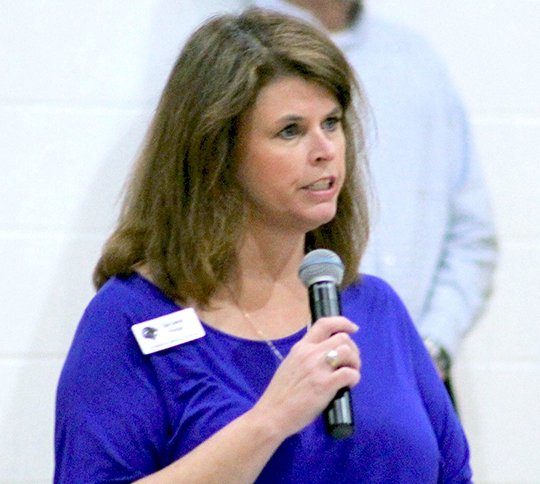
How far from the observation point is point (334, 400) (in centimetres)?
156

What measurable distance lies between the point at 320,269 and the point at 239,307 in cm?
23

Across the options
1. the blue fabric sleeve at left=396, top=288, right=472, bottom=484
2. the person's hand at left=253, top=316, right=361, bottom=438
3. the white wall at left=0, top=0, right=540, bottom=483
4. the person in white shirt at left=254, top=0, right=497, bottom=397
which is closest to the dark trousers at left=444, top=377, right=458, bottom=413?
the person in white shirt at left=254, top=0, right=497, bottom=397

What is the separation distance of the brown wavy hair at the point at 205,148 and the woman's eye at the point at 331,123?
0.12 ft

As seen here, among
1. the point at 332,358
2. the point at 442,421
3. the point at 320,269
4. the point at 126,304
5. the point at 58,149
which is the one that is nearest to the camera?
the point at 332,358

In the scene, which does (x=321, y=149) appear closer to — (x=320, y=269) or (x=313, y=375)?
(x=320, y=269)

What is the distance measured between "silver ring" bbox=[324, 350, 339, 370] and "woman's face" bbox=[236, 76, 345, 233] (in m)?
0.32

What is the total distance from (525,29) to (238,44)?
1.32 m

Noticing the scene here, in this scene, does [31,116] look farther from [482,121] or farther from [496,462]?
[496,462]

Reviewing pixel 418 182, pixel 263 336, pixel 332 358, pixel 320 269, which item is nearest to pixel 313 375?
pixel 332 358

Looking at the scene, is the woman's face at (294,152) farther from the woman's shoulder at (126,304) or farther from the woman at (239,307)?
the woman's shoulder at (126,304)

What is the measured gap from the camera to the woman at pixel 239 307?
1702 millimetres

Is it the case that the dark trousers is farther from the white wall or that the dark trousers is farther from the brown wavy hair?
the brown wavy hair

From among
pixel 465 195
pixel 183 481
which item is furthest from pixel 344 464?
pixel 465 195

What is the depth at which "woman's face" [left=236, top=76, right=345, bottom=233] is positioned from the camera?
1812 millimetres
